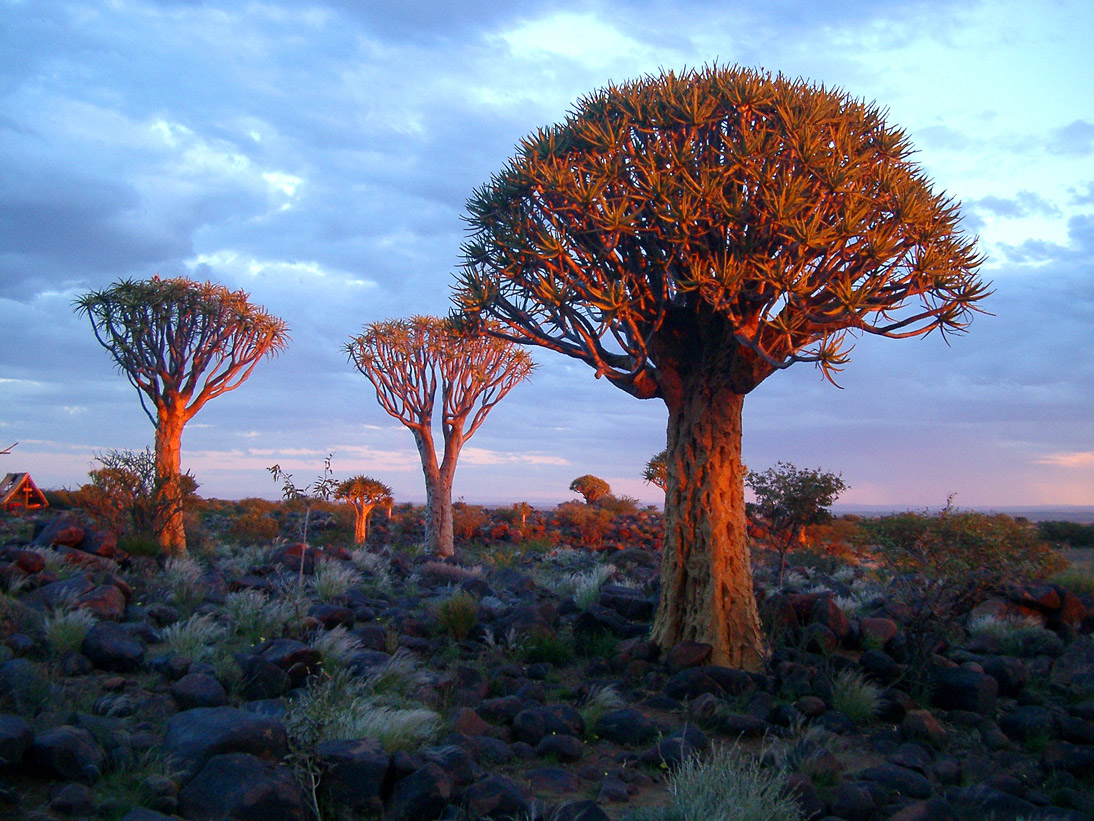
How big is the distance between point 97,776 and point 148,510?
10.2 metres

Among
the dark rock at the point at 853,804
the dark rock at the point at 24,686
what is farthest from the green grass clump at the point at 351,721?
the dark rock at the point at 853,804

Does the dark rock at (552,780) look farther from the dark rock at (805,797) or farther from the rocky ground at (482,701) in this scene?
the dark rock at (805,797)

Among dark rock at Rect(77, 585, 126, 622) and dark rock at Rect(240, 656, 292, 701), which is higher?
dark rock at Rect(77, 585, 126, 622)

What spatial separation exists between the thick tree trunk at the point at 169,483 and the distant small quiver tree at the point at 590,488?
72.6 ft

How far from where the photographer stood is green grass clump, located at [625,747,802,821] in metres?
4.26

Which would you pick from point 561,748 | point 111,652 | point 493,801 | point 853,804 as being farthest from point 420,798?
point 111,652

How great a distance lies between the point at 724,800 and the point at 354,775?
2.31m

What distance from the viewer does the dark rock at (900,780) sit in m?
5.46

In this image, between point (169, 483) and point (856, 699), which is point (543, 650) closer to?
point (856, 699)

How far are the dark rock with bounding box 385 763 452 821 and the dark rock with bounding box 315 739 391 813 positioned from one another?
A: 5.4 inches

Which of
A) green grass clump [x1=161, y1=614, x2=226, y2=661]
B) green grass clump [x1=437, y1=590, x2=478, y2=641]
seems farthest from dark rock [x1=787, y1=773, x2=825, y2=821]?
green grass clump [x1=161, y1=614, x2=226, y2=661]

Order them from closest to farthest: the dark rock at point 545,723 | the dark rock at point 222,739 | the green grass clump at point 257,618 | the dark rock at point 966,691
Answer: the dark rock at point 222,739
the dark rock at point 545,723
the dark rock at point 966,691
the green grass clump at point 257,618

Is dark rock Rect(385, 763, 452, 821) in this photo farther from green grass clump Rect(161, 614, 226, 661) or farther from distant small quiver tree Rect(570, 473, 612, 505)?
distant small quiver tree Rect(570, 473, 612, 505)

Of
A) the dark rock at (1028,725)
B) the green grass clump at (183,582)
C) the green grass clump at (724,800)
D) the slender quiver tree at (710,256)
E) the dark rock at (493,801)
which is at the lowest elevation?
the dark rock at (1028,725)
